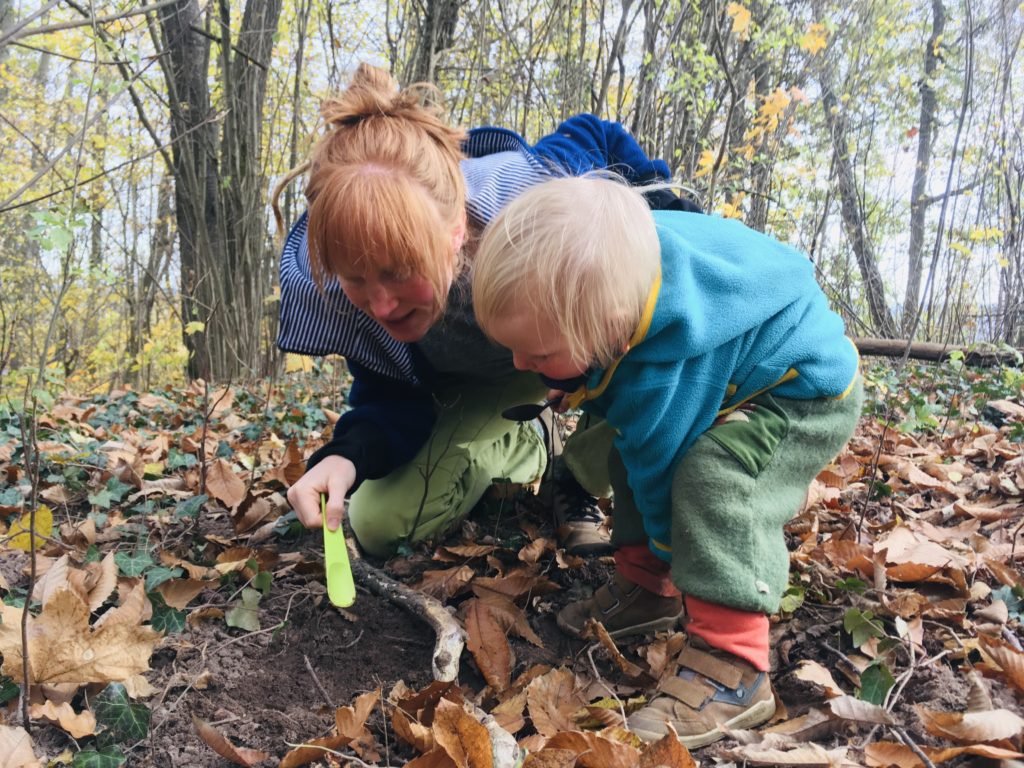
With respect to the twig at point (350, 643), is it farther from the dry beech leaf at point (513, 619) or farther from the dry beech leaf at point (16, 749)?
the dry beech leaf at point (16, 749)

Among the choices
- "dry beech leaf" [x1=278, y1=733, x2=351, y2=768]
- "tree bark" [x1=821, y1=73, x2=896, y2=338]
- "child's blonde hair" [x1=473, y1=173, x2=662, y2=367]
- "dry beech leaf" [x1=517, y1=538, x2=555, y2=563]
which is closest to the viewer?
"dry beech leaf" [x1=278, y1=733, x2=351, y2=768]

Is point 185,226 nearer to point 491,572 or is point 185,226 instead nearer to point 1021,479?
point 491,572

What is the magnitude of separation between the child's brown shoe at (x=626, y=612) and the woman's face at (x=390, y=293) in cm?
77

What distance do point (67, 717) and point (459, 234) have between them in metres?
1.17

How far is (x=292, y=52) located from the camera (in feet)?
19.3

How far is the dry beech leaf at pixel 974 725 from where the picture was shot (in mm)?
1081

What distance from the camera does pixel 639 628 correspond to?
1662 mm

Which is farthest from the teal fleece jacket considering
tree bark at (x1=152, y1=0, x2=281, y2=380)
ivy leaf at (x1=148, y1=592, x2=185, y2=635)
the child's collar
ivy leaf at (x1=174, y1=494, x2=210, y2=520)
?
tree bark at (x1=152, y1=0, x2=281, y2=380)

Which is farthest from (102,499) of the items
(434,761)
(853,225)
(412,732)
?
(853,225)

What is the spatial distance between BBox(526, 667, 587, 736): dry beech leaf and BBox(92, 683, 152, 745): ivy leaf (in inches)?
25.3

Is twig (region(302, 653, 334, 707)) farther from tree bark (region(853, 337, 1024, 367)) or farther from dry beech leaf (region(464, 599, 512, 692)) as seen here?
tree bark (region(853, 337, 1024, 367))

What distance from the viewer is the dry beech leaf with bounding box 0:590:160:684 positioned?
4.05ft

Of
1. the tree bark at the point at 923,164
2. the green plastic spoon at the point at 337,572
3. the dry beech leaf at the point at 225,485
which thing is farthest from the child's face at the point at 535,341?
the tree bark at the point at 923,164

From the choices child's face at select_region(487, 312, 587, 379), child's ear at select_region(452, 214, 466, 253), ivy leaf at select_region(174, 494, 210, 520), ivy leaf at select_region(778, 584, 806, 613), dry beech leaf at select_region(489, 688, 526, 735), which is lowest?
dry beech leaf at select_region(489, 688, 526, 735)
